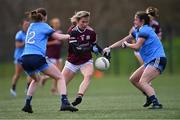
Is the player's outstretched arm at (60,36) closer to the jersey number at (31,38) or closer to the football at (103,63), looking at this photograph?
the jersey number at (31,38)

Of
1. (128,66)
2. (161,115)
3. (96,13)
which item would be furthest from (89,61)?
(96,13)

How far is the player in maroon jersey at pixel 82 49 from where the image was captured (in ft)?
51.1

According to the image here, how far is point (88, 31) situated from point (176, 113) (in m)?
3.13

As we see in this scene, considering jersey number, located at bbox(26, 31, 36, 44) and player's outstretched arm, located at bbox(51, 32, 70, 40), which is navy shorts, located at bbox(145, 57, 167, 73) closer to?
player's outstretched arm, located at bbox(51, 32, 70, 40)

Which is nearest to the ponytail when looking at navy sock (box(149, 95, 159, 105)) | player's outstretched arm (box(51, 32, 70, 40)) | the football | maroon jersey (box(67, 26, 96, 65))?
player's outstretched arm (box(51, 32, 70, 40))

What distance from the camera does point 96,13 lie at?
171ft

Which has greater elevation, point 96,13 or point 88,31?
point 88,31

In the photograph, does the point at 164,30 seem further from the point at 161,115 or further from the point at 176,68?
the point at 161,115

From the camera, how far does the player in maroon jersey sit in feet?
51.1

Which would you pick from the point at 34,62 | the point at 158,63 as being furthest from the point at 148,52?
the point at 34,62

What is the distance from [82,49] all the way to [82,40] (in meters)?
0.19

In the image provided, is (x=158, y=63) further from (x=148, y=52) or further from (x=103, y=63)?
(x=103, y=63)

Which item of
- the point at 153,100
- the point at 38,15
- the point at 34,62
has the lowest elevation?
the point at 153,100

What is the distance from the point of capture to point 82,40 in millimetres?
15836
